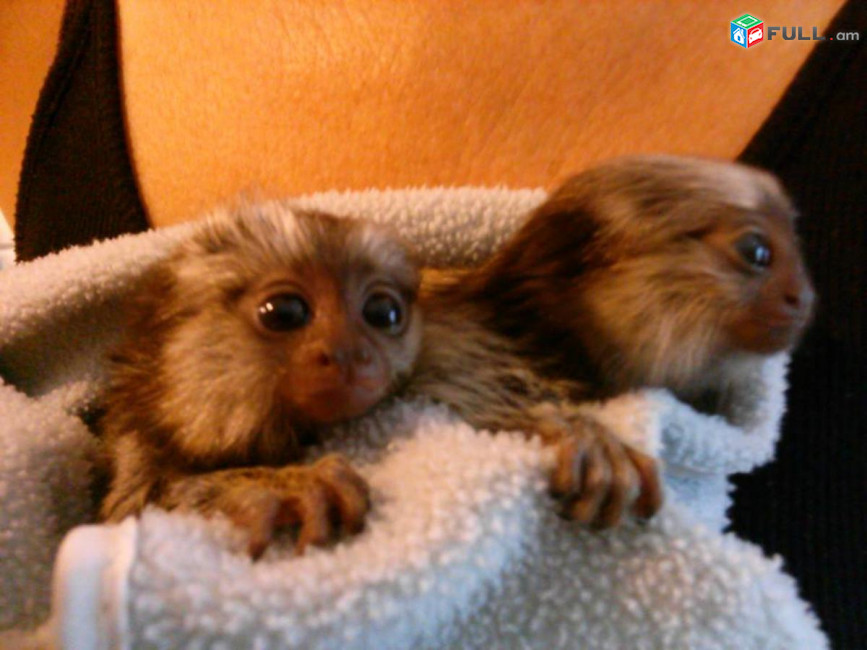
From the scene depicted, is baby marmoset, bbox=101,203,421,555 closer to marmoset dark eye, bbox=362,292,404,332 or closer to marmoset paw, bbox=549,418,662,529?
marmoset dark eye, bbox=362,292,404,332

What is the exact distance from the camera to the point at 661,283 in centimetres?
74

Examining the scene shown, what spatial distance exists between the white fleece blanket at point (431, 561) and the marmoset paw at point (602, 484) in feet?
0.06

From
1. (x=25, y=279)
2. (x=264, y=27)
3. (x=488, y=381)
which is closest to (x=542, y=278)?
(x=488, y=381)

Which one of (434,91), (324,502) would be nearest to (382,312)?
(324,502)

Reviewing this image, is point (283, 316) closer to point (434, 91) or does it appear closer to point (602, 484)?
point (602, 484)

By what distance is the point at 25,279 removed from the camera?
0.92 m

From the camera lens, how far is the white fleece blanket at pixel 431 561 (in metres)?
0.44

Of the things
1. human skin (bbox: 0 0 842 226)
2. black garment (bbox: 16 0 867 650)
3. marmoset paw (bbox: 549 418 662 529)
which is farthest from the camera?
human skin (bbox: 0 0 842 226)

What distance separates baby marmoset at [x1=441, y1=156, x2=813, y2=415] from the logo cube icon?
40 cm

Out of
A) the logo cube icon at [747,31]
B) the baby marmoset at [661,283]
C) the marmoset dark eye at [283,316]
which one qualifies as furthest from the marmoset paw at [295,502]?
the logo cube icon at [747,31]

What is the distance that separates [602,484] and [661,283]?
277 millimetres

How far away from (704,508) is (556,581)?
9.2 inches

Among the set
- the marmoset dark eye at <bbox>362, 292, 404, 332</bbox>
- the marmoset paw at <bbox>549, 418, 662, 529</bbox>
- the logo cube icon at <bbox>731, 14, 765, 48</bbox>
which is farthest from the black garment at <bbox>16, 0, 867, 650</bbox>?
the marmoset dark eye at <bbox>362, 292, 404, 332</bbox>

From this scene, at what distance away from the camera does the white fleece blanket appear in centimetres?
44
